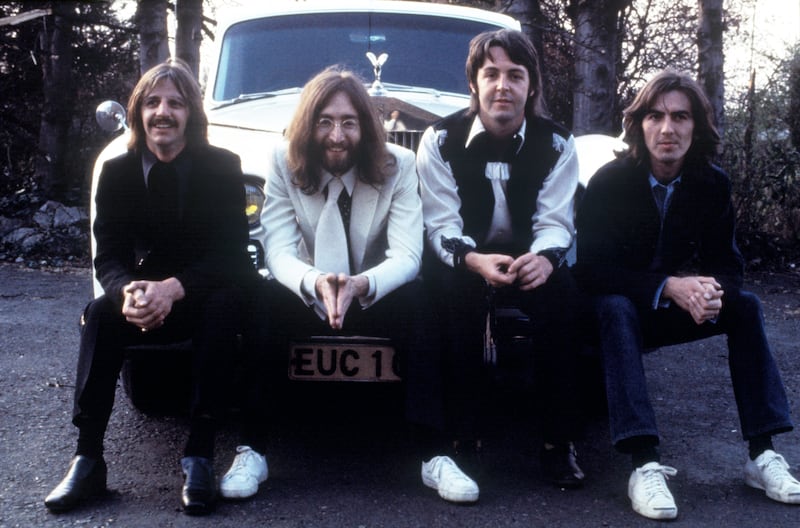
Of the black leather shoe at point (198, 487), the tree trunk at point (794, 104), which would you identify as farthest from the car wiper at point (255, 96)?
the tree trunk at point (794, 104)

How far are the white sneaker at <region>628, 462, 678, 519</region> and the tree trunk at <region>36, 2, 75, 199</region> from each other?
1211 centimetres

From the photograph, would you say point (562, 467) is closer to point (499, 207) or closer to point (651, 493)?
point (651, 493)

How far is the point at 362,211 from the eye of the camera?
347cm

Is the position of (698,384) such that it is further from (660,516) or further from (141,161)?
(141,161)

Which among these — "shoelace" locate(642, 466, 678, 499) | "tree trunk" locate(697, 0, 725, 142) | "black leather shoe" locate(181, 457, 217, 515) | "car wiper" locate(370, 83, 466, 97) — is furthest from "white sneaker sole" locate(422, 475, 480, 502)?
"tree trunk" locate(697, 0, 725, 142)

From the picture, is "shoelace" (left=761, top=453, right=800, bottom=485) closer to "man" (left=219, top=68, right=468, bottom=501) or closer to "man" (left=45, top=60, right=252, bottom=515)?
"man" (left=219, top=68, right=468, bottom=501)

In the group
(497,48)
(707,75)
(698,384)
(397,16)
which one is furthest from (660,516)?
(707,75)

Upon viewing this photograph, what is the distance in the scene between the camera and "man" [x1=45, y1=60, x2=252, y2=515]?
10.1ft

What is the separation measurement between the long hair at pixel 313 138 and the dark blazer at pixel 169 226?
296 mm

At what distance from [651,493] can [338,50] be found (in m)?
3.32

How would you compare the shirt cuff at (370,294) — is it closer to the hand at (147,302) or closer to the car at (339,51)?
the hand at (147,302)

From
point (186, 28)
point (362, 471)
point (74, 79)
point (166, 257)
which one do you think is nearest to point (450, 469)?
point (362, 471)

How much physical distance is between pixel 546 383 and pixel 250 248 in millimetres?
1391

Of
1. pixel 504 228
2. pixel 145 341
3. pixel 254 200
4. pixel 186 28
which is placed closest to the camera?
pixel 145 341
